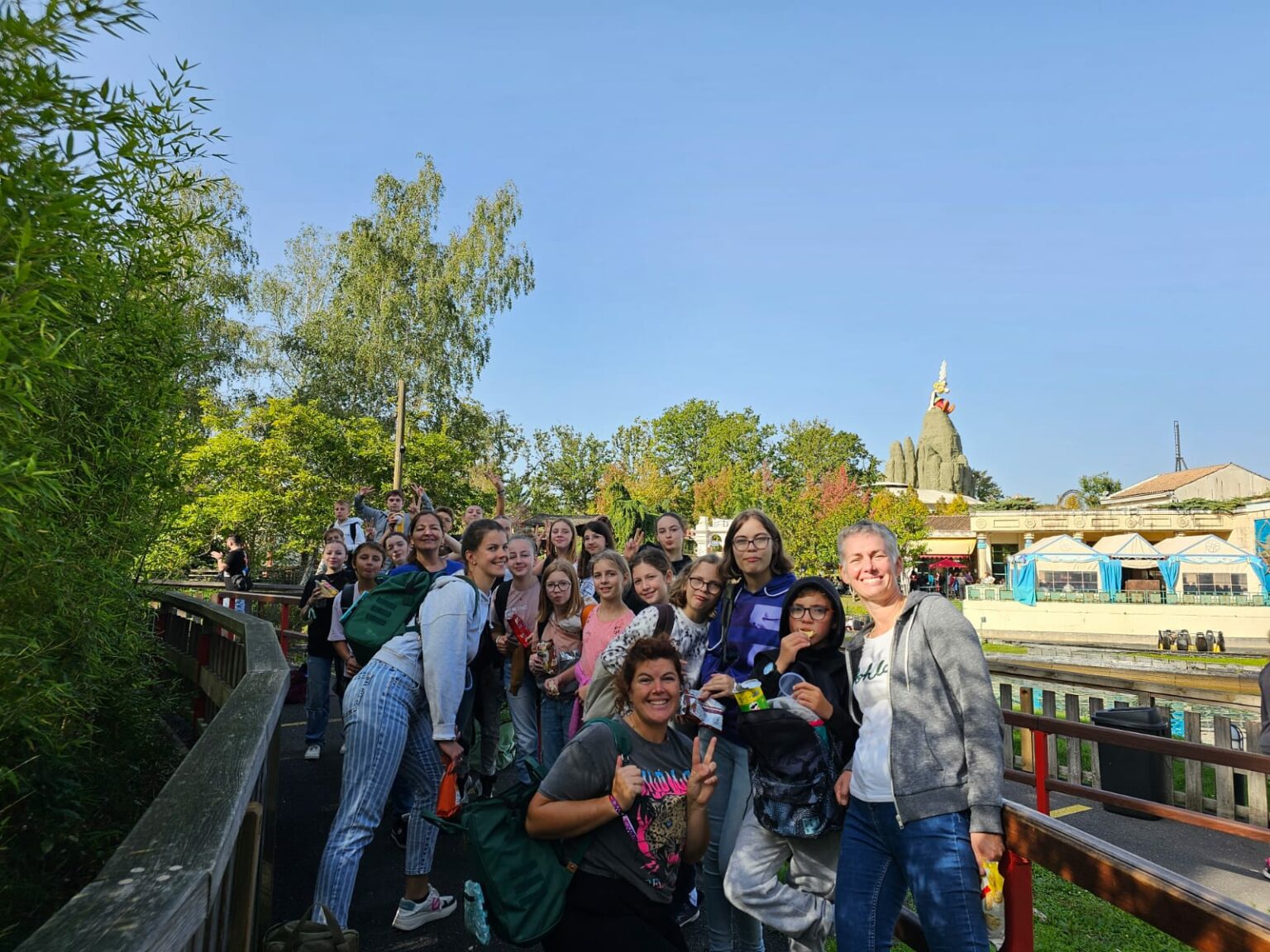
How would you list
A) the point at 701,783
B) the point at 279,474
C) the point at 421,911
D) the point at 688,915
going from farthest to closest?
the point at 279,474 → the point at 688,915 → the point at 421,911 → the point at 701,783

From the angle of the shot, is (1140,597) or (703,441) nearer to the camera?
(1140,597)

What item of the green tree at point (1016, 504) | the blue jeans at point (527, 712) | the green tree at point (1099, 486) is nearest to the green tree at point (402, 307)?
the blue jeans at point (527, 712)

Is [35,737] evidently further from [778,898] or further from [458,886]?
[778,898]

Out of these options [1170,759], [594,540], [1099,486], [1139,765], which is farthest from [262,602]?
[1099,486]

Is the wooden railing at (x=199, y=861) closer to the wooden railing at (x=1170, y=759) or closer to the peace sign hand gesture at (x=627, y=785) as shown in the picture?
the peace sign hand gesture at (x=627, y=785)

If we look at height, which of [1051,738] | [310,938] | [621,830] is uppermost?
[621,830]

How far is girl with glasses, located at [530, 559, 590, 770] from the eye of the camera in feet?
16.1

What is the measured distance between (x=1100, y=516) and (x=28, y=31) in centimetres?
5379

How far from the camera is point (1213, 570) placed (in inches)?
1326

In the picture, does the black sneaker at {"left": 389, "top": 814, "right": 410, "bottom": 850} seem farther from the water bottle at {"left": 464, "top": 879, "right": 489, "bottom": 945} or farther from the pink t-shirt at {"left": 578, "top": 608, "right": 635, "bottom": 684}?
the water bottle at {"left": 464, "top": 879, "right": 489, "bottom": 945}

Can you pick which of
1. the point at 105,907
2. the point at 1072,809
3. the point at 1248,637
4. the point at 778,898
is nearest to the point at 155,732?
the point at 778,898

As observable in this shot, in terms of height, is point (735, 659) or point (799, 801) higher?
point (735, 659)

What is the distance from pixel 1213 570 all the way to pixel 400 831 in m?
38.0

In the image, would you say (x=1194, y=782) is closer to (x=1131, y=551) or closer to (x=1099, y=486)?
(x=1131, y=551)
